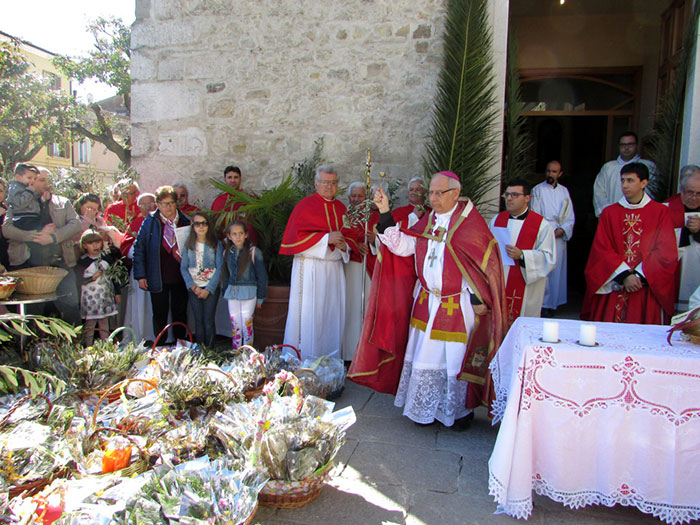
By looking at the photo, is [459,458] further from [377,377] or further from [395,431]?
[377,377]

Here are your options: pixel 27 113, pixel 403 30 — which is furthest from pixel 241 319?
pixel 27 113

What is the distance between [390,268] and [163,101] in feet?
16.8

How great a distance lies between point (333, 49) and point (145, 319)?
4166 mm

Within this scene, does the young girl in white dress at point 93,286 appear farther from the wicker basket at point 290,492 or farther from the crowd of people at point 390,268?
the wicker basket at point 290,492

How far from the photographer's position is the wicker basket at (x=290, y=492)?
2832 mm

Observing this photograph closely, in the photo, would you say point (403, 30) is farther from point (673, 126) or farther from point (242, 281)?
point (242, 281)

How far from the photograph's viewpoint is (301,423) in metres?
2.98

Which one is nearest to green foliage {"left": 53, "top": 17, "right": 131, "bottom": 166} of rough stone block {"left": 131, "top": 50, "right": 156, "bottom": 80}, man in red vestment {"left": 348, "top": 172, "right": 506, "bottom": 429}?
rough stone block {"left": 131, "top": 50, "right": 156, "bottom": 80}

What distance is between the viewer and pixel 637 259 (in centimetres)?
479

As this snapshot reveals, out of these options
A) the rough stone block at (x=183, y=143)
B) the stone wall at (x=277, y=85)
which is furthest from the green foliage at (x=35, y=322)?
the rough stone block at (x=183, y=143)

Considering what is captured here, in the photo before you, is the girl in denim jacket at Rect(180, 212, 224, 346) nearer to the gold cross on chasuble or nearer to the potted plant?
the potted plant

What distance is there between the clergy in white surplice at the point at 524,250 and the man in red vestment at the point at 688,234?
3.91ft

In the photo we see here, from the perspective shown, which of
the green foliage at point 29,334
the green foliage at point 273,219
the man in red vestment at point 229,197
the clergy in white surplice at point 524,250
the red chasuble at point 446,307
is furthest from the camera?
the man in red vestment at point 229,197

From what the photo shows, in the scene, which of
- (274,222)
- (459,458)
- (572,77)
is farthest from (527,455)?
(572,77)
